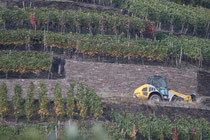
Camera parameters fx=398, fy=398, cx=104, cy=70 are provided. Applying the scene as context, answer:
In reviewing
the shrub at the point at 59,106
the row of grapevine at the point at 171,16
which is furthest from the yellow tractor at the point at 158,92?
the row of grapevine at the point at 171,16

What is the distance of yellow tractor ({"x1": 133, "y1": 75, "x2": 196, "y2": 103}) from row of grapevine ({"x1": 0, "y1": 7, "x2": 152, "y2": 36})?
6.69m

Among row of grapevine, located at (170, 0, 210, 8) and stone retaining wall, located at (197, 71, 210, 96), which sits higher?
row of grapevine, located at (170, 0, 210, 8)

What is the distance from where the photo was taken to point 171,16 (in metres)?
33.6

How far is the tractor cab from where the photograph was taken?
24016mm

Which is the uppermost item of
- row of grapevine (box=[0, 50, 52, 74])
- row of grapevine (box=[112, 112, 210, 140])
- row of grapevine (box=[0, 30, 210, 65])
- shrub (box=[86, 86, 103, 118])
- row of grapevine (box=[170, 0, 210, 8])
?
row of grapevine (box=[170, 0, 210, 8])

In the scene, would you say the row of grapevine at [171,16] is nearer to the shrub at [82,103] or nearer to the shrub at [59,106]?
the shrub at [82,103]

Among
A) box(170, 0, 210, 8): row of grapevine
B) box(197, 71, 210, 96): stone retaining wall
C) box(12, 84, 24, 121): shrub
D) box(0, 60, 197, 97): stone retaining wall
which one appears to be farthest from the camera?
box(170, 0, 210, 8): row of grapevine

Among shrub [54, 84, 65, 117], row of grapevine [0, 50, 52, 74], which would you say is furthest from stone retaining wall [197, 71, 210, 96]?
shrub [54, 84, 65, 117]

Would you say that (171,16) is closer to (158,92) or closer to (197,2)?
(197,2)

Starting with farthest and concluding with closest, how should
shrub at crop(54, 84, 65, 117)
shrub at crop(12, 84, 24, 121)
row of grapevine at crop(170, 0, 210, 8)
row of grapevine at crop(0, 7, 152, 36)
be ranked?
row of grapevine at crop(170, 0, 210, 8)
row of grapevine at crop(0, 7, 152, 36)
shrub at crop(54, 84, 65, 117)
shrub at crop(12, 84, 24, 121)

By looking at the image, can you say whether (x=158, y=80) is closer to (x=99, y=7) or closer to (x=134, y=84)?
(x=134, y=84)

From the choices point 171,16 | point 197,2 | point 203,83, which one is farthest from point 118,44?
point 197,2

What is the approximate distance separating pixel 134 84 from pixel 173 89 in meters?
2.97

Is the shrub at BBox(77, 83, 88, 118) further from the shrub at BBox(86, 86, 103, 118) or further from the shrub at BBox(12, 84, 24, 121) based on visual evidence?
the shrub at BBox(12, 84, 24, 121)
